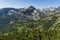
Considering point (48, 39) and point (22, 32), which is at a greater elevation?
point (22, 32)

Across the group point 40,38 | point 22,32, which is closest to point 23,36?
point 22,32

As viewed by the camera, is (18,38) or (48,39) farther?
(48,39)

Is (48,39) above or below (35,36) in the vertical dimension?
below

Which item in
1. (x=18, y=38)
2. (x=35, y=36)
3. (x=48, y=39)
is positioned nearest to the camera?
(x=35, y=36)

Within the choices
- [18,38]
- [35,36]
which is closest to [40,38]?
[35,36]

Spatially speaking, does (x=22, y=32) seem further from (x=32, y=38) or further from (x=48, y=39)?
(x=48, y=39)

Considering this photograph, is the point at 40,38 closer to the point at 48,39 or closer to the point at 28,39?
the point at 28,39

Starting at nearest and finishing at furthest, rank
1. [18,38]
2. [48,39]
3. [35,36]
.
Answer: [35,36], [18,38], [48,39]

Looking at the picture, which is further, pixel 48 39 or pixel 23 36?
pixel 48 39
